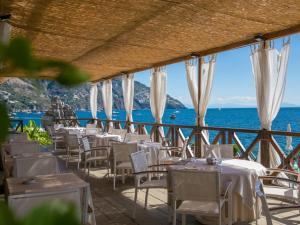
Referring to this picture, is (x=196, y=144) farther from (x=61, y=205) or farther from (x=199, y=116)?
(x=61, y=205)

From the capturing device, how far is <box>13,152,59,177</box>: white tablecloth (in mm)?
3736

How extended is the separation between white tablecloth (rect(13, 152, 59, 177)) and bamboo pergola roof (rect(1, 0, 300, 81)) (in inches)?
51.1

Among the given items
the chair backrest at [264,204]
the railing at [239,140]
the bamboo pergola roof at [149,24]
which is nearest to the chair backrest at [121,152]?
the bamboo pergola roof at [149,24]

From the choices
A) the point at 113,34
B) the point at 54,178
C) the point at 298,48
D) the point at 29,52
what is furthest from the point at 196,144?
the point at 298,48

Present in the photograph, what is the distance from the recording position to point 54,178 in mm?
3188

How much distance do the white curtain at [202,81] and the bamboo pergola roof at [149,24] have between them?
0.92 ft

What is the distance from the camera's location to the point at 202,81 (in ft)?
26.3

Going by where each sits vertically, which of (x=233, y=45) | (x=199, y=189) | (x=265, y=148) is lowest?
(x=199, y=189)

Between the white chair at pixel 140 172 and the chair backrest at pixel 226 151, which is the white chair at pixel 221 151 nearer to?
the chair backrest at pixel 226 151

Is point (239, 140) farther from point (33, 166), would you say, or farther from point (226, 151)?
point (33, 166)

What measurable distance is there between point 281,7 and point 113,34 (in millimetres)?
3043

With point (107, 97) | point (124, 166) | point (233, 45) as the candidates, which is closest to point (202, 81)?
point (233, 45)

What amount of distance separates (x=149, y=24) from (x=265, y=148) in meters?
2.98

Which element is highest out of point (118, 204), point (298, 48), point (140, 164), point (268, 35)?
point (298, 48)
